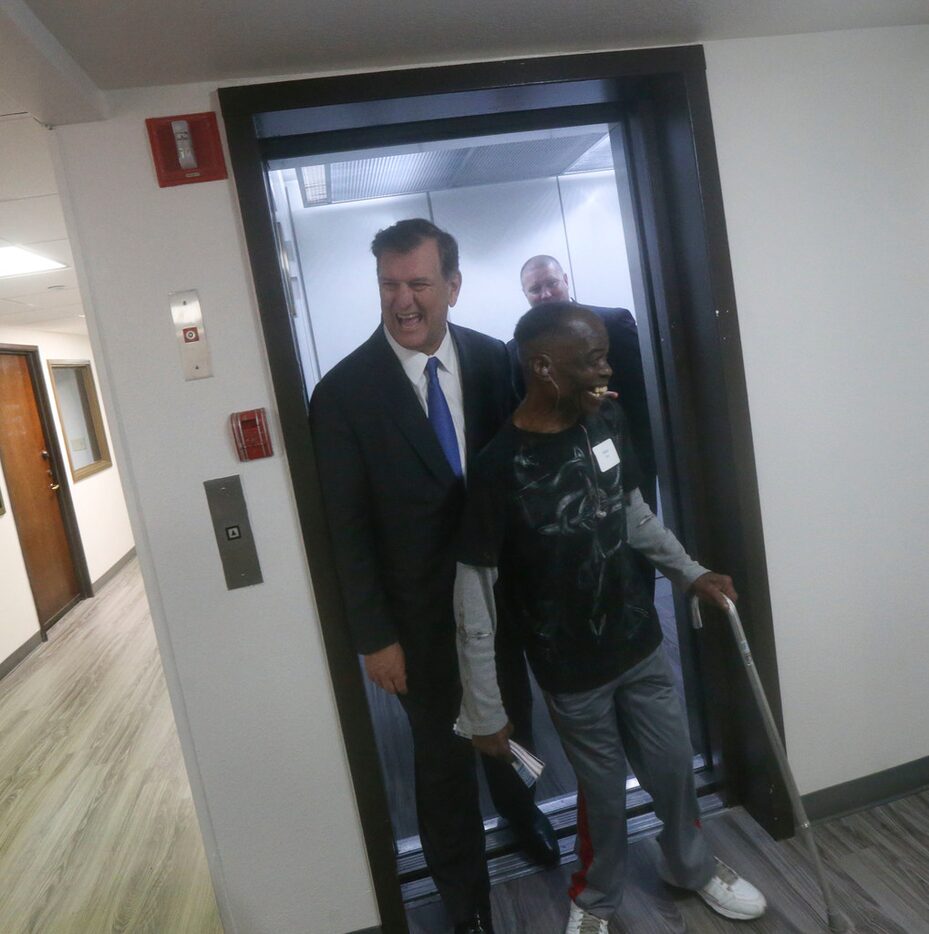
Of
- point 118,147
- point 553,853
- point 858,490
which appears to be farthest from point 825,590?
point 118,147

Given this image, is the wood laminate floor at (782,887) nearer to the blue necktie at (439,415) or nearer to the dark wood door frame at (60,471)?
the blue necktie at (439,415)

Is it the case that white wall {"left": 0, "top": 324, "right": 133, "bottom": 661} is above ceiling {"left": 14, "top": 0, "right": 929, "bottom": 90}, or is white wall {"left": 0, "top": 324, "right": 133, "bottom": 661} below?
below

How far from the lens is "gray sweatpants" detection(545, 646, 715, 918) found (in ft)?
5.35

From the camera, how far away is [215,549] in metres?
1.66

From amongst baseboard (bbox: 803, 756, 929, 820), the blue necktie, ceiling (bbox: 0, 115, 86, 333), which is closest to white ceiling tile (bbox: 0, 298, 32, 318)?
ceiling (bbox: 0, 115, 86, 333)

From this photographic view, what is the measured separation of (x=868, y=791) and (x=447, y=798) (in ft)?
4.28

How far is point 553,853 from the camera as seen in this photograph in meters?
2.00

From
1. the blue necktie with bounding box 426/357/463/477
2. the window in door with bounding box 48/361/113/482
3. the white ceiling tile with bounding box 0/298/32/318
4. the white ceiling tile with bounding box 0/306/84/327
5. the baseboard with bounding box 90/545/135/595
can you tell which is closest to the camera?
the blue necktie with bounding box 426/357/463/477

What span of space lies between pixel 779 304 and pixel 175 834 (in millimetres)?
2664

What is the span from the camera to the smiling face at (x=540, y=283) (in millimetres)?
1978

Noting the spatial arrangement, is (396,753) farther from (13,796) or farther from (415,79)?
(415,79)

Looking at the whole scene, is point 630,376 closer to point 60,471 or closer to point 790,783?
point 790,783

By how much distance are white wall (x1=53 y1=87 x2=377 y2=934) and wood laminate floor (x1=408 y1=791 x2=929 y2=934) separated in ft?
1.47

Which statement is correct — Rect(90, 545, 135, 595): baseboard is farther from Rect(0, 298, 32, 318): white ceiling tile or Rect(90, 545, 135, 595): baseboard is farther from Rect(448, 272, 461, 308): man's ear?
Rect(448, 272, 461, 308): man's ear
